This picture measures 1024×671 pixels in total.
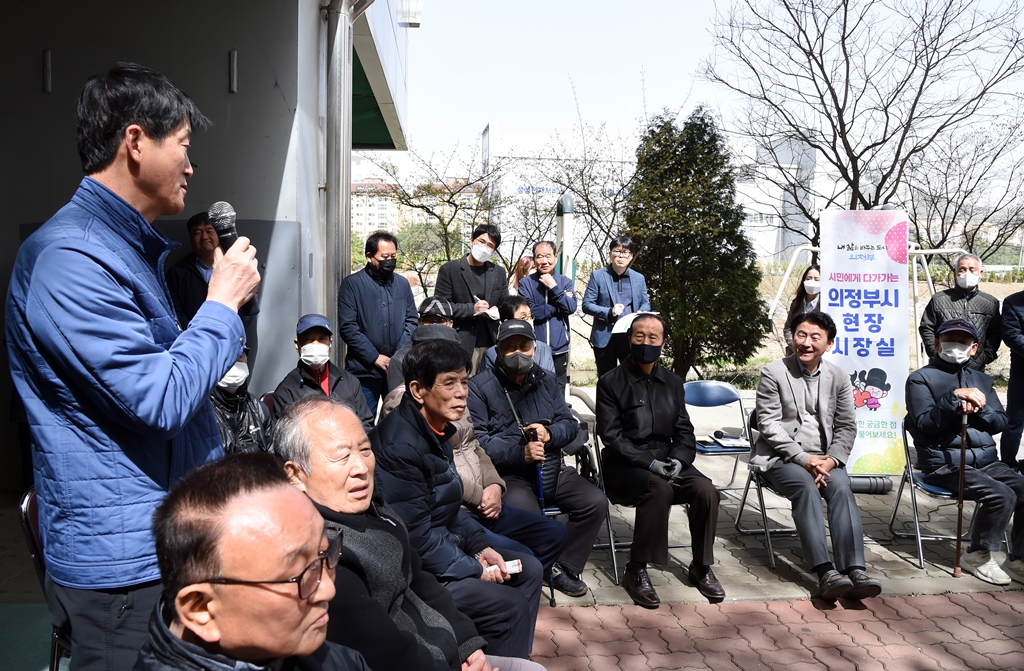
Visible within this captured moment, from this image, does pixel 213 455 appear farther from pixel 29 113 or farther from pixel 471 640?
pixel 29 113

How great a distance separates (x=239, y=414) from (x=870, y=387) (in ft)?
15.2

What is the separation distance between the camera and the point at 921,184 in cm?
1232

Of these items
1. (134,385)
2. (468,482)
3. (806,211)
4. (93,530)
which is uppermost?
(806,211)

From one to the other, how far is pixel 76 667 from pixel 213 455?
19.8 inches

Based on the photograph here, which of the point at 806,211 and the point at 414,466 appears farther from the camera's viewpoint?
the point at 806,211

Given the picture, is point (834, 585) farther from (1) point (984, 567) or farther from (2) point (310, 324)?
(2) point (310, 324)

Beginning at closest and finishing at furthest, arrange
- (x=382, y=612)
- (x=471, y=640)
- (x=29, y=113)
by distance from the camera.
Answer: (x=382, y=612) → (x=471, y=640) → (x=29, y=113)

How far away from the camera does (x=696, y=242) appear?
1265 centimetres

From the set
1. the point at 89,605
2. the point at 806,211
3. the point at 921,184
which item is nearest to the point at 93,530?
the point at 89,605

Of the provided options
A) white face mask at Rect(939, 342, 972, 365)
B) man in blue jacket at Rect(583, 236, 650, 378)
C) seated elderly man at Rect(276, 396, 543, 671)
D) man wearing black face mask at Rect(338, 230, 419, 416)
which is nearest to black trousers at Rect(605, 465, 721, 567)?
white face mask at Rect(939, 342, 972, 365)

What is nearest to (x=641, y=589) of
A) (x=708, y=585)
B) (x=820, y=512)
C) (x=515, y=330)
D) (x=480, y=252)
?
(x=708, y=585)

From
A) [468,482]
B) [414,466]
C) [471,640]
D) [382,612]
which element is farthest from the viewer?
[468,482]

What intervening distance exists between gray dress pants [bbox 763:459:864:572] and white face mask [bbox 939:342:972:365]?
3.44 feet

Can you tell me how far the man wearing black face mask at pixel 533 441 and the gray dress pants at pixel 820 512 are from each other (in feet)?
3.71
